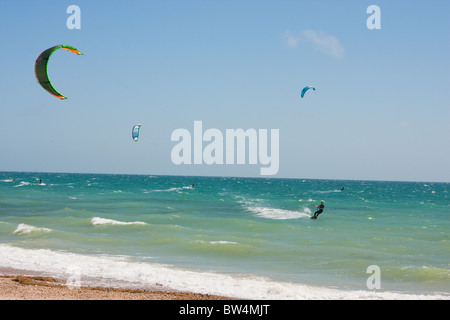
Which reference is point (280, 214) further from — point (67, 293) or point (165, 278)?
point (67, 293)

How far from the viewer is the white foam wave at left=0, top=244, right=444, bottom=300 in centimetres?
977

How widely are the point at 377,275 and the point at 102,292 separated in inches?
277

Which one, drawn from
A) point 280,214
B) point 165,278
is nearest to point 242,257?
point 165,278

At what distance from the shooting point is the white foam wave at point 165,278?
32.0 ft

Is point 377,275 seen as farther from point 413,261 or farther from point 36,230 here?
point 36,230

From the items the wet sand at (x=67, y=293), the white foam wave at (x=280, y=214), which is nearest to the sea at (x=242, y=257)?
the wet sand at (x=67, y=293)

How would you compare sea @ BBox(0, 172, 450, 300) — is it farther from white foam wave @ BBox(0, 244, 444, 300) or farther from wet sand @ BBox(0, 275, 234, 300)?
wet sand @ BBox(0, 275, 234, 300)

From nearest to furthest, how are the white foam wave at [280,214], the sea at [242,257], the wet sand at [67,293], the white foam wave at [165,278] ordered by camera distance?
the wet sand at [67,293] < the white foam wave at [165,278] < the sea at [242,257] < the white foam wave at [280,214]

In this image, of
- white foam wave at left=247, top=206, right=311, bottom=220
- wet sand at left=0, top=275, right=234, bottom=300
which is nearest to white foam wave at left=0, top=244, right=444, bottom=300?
wet sand at left=0, top=275, right=234, bottom=300

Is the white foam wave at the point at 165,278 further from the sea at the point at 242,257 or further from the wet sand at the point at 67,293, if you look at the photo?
the wet sand at the point at 67,293

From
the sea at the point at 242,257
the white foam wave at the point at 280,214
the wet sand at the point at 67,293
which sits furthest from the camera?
the white foam wave at the point at 280,214

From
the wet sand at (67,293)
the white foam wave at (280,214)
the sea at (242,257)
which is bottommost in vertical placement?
the white foam wave at (280,214)
